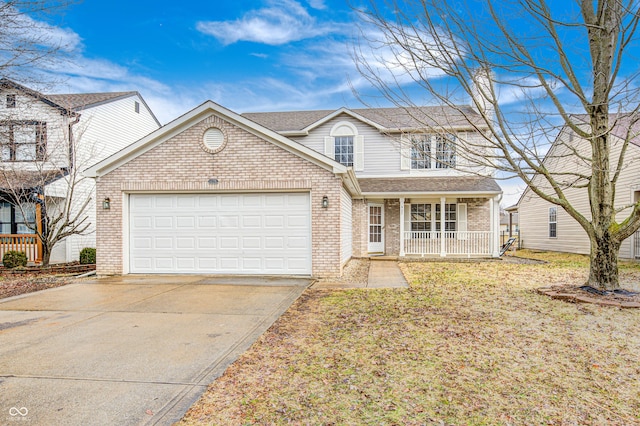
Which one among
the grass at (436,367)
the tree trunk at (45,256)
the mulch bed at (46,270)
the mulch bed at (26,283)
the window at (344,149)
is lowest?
the mulch bed at (46,270)

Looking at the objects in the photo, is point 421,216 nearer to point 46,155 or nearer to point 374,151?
point 374,151

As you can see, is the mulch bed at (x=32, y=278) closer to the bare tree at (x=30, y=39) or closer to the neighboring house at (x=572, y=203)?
the bare tree at (x=30, y=39)

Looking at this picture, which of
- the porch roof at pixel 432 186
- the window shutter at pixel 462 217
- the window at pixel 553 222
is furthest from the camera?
the window at pixel 553 222

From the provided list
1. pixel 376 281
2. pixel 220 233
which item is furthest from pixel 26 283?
pixel 376 281

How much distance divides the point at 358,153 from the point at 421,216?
379cm

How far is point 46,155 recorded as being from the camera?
45.9 feet

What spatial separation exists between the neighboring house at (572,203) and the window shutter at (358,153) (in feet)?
21.4

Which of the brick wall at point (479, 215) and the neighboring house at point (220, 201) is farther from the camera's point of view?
the brick wall at point (479, 215)

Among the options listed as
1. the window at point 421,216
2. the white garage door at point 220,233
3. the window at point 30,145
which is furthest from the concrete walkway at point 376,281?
the window at point 30,145

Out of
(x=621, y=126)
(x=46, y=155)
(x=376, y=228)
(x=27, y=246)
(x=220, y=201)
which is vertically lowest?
(x=27, y=246)

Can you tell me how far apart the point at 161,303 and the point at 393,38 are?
6219 mm

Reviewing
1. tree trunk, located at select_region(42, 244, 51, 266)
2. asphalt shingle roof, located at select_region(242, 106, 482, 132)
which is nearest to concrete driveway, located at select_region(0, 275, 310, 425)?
tree trunk, located at select_region(42, 244, 51, 266)

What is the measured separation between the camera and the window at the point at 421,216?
16.5 m

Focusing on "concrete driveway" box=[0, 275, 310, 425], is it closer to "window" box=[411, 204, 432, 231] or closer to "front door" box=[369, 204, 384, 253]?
"front door" box=[369, 204, 384, 253]
